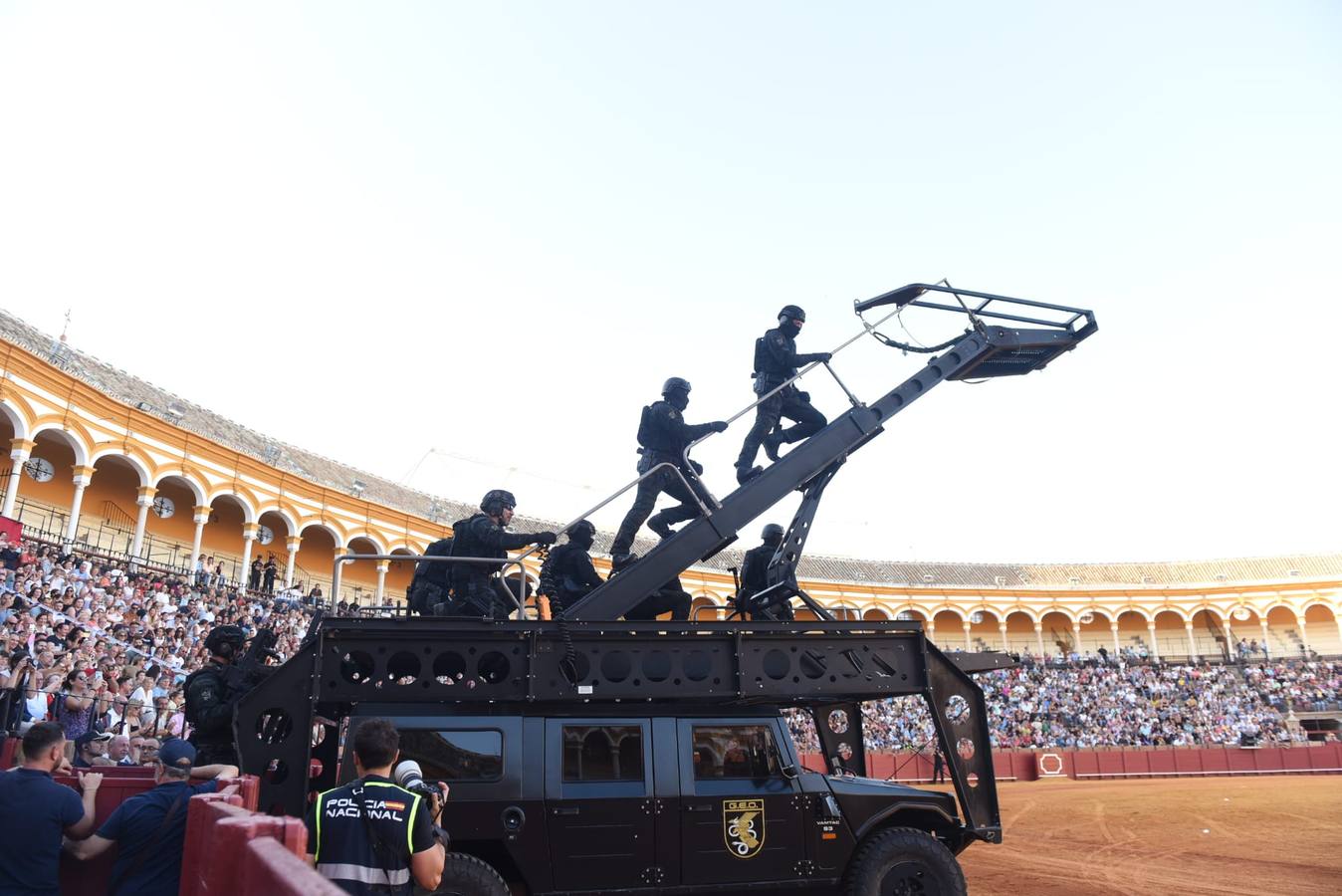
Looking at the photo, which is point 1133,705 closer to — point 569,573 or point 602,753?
point 569,573

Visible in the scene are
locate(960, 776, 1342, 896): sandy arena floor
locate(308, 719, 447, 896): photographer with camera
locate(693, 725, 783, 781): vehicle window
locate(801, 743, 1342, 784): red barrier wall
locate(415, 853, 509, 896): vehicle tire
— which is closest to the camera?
locate(308, 719, 447, 896): photographer with camera

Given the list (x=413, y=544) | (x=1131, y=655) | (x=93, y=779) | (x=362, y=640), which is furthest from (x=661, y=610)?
(x=1131, y=655)

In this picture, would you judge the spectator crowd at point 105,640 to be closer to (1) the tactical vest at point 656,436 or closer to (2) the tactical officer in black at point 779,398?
(1) the tactical vest at point 656,436

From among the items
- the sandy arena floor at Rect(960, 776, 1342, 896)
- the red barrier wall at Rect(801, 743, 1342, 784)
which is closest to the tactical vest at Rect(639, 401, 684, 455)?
the sandy arena floor at Rect(960, 776, 1342, 896)

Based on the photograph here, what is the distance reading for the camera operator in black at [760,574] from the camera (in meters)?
8.46

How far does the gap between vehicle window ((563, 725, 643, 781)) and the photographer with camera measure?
3031 mm

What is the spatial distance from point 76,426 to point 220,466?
5546mm

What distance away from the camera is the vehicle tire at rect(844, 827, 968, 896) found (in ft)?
22.7

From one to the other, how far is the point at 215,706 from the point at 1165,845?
40.8 ft

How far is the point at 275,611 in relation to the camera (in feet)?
87.7

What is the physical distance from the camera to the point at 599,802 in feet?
21.4

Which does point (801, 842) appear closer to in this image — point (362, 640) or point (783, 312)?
point (362, 640)

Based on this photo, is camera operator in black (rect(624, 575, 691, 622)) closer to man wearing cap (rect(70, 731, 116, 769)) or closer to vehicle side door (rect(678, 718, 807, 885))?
vehicle side door (rect(678, 718, 807, 885))

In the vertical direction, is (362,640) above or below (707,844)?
above
